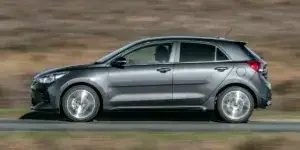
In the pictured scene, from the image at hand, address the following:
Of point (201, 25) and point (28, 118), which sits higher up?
point (201, 25)

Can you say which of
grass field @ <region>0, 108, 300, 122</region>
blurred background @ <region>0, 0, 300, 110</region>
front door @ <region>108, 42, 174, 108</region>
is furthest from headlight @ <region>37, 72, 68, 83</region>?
blurred background @ <region>0, 0, 300, 110</region>

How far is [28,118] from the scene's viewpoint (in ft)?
53.9

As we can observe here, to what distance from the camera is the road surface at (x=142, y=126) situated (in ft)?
47.2

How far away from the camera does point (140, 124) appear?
15.2m

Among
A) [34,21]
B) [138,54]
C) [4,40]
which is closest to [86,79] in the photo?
[138,54]

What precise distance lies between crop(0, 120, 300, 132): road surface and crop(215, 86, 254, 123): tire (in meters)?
0.17

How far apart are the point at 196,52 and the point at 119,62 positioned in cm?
151

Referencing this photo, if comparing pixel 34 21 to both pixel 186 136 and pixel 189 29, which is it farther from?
pixel 186 136

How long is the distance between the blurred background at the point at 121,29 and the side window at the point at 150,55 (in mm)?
4554

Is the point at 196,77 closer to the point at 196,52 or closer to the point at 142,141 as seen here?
the point at 196,52

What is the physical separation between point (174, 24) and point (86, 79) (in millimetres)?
13690

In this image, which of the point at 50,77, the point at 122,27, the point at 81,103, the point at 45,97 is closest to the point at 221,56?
the point at 81,103

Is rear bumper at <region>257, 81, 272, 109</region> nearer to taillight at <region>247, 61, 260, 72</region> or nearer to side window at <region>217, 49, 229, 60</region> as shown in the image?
taillight at <region>247, 61, 260, 72</region>

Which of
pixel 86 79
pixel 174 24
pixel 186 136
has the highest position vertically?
pixel 174 24
